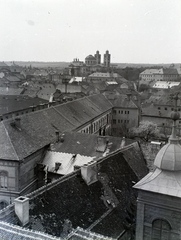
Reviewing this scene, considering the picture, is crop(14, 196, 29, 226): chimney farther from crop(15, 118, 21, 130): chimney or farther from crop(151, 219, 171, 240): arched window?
crop(15, 118, 21, 130): chimney

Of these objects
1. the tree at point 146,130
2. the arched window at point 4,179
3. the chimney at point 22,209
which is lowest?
the tree at point 146,130

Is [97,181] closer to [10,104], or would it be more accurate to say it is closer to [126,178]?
[126,178]

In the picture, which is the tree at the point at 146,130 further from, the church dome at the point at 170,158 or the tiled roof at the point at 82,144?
the church dome at the point at 170,158

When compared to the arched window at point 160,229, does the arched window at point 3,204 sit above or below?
below

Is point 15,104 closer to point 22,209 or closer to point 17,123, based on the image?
point 17,123

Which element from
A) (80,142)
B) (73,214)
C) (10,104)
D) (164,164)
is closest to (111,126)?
(10,104)

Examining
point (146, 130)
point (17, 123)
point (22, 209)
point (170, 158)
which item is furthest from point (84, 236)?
point (146, 130)

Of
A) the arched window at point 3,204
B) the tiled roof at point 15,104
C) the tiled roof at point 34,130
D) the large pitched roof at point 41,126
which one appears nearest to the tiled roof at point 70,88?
the tiled roof at point 15,104
